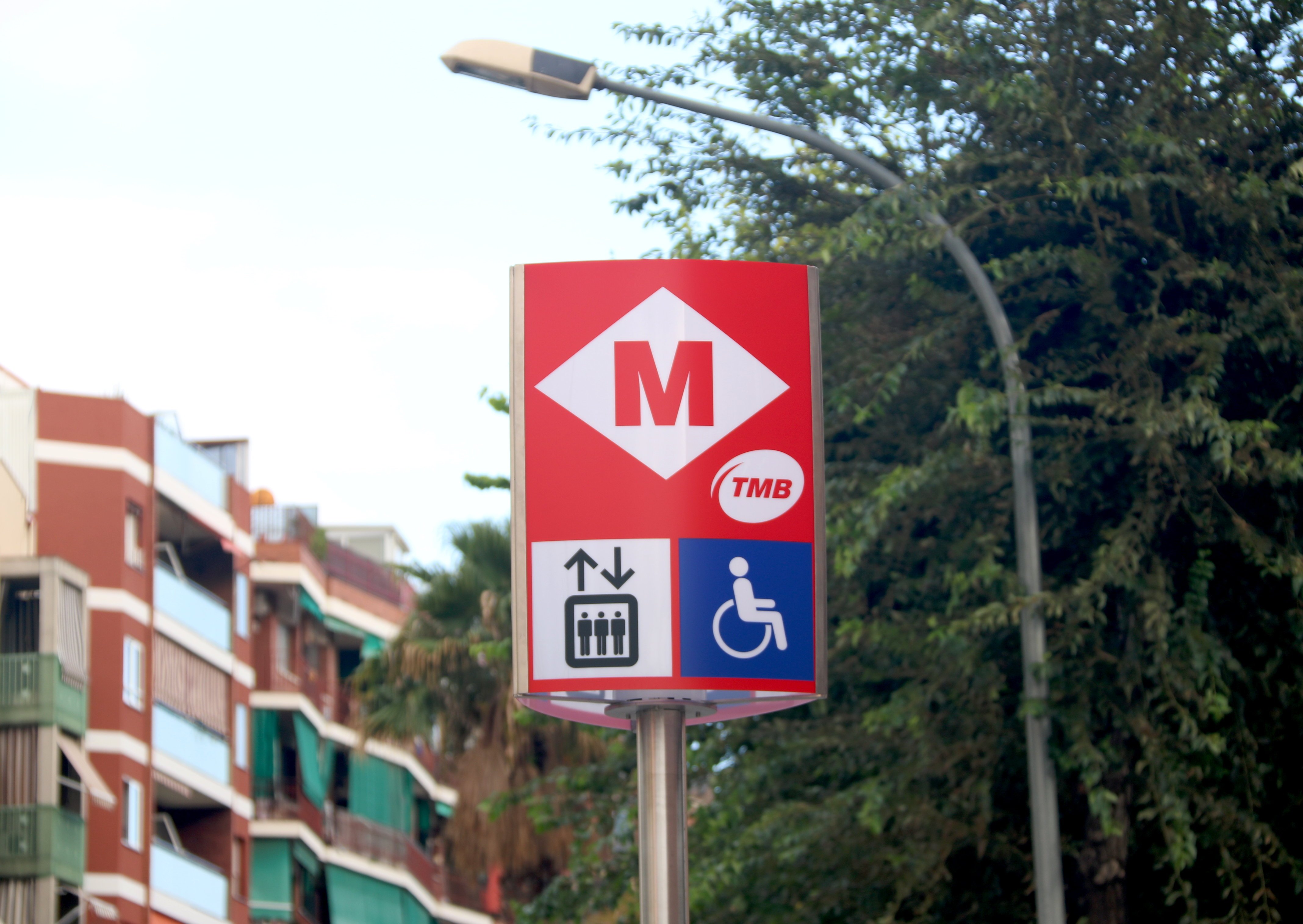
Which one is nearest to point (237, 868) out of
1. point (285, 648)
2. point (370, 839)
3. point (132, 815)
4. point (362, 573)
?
point (132, 815)

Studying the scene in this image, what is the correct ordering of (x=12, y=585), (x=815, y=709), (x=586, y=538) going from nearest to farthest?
(x=586, y=538), (x=815, y=709), (x=12, y=585)

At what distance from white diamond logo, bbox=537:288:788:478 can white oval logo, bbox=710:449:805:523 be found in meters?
0.13

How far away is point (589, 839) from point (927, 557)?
4070mm

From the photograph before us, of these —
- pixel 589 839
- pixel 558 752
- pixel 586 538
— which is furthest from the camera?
pixel 558 752

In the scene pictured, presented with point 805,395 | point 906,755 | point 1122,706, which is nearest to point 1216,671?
point 1122,706

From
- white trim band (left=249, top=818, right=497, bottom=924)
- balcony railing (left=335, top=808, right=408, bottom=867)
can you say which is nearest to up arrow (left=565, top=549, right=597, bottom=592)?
white trim band (left=249, top=818, right=497, bottom=924)

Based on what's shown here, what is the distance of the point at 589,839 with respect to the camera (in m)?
16.5

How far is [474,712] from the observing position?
29.9 m

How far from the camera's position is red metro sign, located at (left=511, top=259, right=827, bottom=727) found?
7102 millimetres

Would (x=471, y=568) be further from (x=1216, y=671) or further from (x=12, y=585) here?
(x=1216, y=671)

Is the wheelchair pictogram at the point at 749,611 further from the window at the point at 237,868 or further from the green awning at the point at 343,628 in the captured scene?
the green awning at the point at 343,628

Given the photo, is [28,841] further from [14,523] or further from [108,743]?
[14,523]

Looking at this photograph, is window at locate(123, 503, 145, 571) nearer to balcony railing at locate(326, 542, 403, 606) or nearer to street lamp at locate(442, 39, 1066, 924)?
balcony railing at locate(326, 542, 403, 606)

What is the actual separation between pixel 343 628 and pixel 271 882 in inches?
330
